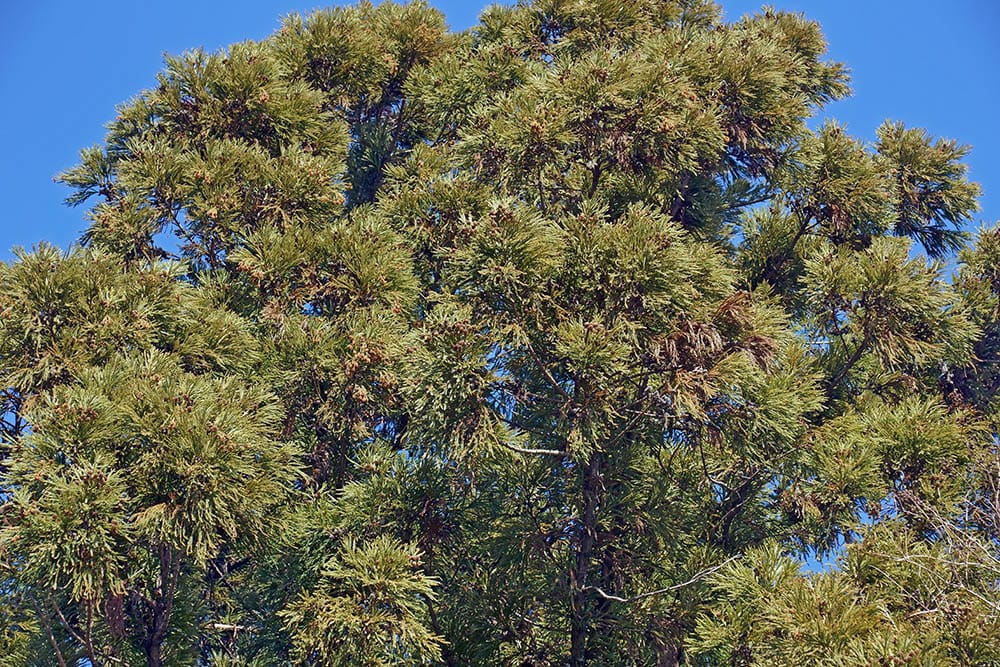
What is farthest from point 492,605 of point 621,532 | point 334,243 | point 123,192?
point 123,192

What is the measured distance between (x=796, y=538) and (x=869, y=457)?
95 cm

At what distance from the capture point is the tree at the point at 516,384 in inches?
327

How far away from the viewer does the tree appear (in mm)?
8305

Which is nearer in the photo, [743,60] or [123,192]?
[743,60]

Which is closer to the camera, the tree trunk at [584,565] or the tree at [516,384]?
the tree at [516,384]

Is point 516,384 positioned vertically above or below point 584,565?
above

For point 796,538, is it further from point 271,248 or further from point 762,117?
point 271,248

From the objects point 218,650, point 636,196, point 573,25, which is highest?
point 573,25

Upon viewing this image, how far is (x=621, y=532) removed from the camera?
9438 millimetres

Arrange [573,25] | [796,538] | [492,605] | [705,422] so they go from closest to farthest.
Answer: [705,422] → [492,605] → [796,538] → [573,25]

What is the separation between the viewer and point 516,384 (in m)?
8.77

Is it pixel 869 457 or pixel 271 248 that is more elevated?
pixel 271 248

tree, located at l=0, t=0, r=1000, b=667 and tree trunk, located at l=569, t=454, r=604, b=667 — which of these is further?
tree trunk, located at l=569, t=454, r=604, b=667

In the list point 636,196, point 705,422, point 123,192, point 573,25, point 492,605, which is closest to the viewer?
point 705,422
